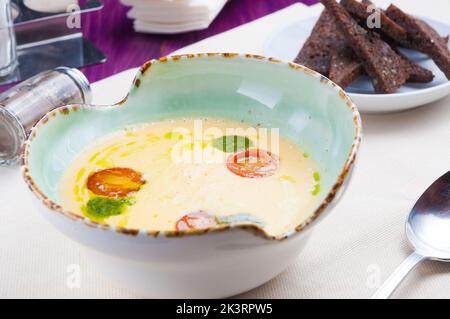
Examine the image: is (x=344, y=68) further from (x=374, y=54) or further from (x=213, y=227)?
(x=213, y=227)

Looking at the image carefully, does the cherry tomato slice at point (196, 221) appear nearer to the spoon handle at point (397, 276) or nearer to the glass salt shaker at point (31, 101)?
the spoon handle at point (397, 276)

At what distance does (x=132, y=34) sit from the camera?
6.62 feet

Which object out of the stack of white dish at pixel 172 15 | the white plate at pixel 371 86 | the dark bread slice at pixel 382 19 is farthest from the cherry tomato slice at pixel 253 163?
the stack of white dish at pixel 172 15

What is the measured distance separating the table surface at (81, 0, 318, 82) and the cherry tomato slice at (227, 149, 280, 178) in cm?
79

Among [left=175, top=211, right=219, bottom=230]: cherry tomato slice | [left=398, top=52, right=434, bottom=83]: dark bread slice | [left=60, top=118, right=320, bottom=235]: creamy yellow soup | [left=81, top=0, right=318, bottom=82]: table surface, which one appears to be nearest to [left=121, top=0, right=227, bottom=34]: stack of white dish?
[left=81, top=0, right=318, bottom=82]: table surface

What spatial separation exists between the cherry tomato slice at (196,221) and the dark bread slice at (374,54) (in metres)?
0.67

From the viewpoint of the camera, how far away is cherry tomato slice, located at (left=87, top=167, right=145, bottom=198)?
1046 mm

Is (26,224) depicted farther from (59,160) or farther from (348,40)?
(348,40)

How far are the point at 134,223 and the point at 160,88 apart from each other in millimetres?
359

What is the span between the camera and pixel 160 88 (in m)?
1.26

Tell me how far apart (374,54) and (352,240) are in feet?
1.89

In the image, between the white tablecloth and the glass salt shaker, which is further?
the glass salt shaker

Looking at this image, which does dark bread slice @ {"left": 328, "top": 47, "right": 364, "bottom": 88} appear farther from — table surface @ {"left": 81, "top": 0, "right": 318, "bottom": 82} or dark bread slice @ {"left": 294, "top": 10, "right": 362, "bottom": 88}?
table surface @ {"left": 81, "top": 0, "right": 318, "bottom": 82}

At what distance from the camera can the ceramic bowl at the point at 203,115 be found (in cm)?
83
